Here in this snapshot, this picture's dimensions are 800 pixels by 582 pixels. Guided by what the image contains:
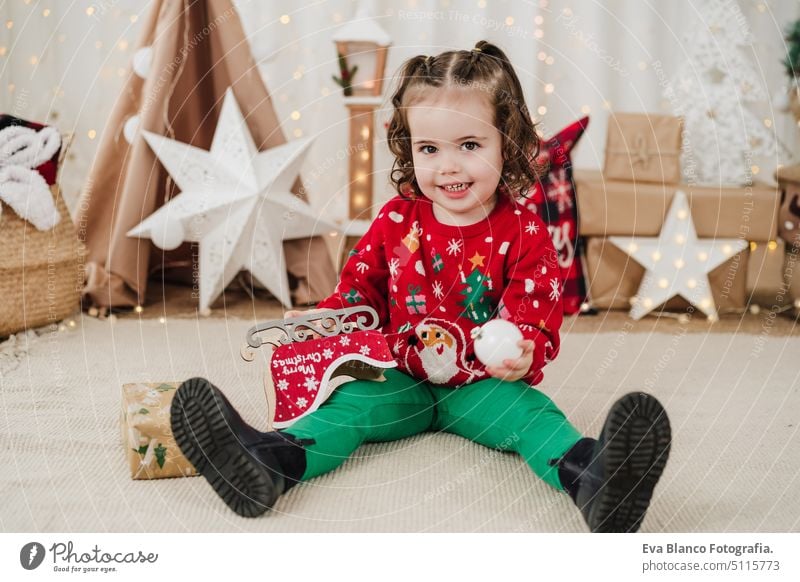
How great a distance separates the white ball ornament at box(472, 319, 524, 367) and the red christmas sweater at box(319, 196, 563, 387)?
7cm

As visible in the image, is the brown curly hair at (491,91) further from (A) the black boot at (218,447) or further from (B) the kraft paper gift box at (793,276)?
(B) the kraft paper gift box at (793,276)

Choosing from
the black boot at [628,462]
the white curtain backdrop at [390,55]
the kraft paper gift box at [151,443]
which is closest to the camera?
the black boot at [628,462]

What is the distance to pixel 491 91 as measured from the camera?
0.97 metres

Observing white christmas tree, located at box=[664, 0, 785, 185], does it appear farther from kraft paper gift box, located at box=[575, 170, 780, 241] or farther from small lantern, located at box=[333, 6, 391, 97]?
small lantern, located at box=[333, 6, 391, 97]

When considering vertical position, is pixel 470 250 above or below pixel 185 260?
above

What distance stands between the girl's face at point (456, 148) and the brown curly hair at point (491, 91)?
0.04 ft

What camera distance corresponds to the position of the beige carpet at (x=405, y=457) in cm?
80

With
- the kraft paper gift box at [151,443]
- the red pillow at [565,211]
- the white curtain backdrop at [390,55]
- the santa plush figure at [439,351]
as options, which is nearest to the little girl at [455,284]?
the santa plush figure at [439,351]

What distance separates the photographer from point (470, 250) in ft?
3.31

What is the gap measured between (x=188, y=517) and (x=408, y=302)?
0.36 meters

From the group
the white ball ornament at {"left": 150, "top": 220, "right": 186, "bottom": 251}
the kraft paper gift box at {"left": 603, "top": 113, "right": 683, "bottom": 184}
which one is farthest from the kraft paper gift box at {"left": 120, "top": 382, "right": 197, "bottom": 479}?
the kraft paper gift box at {"left": 603, "top": 113, "right": 683, "bottom": 184}

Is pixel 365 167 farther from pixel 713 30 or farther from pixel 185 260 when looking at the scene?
pixel 713 30
